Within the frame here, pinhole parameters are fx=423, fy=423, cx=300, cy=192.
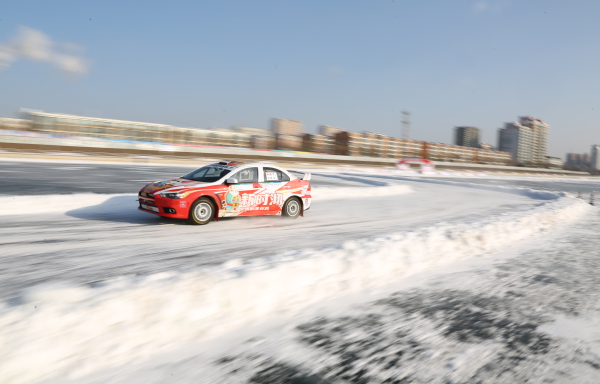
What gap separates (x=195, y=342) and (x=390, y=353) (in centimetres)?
156

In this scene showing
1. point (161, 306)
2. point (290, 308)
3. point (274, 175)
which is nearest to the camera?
point (161, 306)

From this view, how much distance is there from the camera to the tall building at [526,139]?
7328 inches

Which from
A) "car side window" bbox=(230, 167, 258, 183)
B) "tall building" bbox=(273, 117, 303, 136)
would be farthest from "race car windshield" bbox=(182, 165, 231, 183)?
"tall building" bbox=(273, 117, 303, 136)

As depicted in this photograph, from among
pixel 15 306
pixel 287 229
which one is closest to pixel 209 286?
pixel 15 306

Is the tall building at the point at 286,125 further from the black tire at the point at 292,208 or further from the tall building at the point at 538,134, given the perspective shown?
the black tire at the point at 292,208

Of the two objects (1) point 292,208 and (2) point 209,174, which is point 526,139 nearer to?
(1) point 292,208

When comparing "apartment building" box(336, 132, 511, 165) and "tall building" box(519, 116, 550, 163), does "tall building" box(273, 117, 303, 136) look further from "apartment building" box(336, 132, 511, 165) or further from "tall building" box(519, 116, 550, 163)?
"tall building" box(519, 116, 550, 163)

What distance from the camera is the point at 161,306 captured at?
11.4ft

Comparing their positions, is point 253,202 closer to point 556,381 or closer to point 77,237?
point 77,237

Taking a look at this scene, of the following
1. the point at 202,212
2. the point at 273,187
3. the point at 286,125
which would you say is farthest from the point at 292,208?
the point at 286,125

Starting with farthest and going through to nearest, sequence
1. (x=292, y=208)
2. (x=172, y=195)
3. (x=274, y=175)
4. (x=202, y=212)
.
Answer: (x=292, y=208)
(x=274, y=175)
(x=202, y=212)
(x=172, y=195)

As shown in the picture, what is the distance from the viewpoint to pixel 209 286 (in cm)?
388

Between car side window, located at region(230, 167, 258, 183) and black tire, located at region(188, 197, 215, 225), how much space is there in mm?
942

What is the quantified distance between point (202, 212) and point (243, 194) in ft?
3.73
